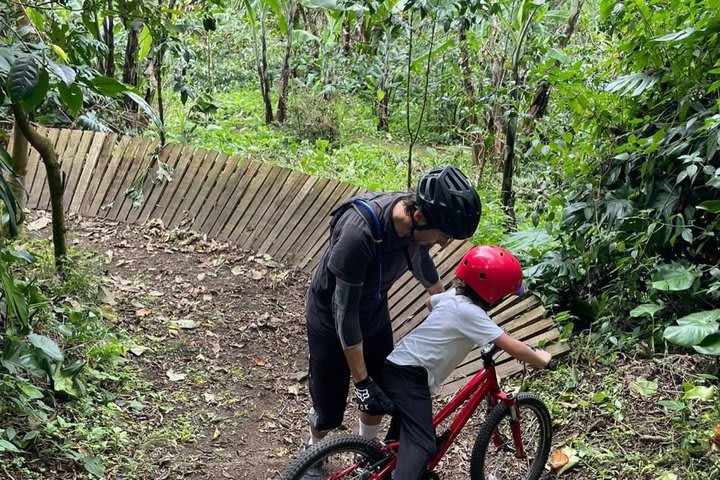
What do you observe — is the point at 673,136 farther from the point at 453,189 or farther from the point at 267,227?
the point at 267,227

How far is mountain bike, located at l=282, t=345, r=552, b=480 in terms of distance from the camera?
292 cm

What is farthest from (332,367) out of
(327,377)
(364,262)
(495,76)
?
(495,76)

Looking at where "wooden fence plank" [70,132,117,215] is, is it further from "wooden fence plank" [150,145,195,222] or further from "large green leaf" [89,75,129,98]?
"large green leaf" [89,75,129,98]

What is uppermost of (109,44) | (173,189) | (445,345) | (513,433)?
(445,345)

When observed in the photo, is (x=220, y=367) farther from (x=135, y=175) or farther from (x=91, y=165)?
(x=91, y=165)

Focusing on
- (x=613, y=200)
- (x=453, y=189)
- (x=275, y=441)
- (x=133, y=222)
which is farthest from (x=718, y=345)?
(x=133, y=222)

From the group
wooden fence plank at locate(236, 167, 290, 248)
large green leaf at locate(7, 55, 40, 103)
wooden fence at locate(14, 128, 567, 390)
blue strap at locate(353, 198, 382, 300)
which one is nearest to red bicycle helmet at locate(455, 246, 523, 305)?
blue strap at locate(353, 198, 382, 300)

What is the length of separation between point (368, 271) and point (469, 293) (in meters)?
0.50

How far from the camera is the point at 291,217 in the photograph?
6.43 metres

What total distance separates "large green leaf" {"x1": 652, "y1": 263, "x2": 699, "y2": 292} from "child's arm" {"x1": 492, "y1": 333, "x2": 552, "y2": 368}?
1079 millimetres

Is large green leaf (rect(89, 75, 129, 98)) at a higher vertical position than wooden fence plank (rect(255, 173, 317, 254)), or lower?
higher

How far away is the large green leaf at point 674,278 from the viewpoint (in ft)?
11.7

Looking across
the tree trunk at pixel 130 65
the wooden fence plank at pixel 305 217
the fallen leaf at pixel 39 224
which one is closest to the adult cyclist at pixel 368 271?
the wooden fence plank at pixel 305 217

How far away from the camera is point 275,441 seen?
412 cm
